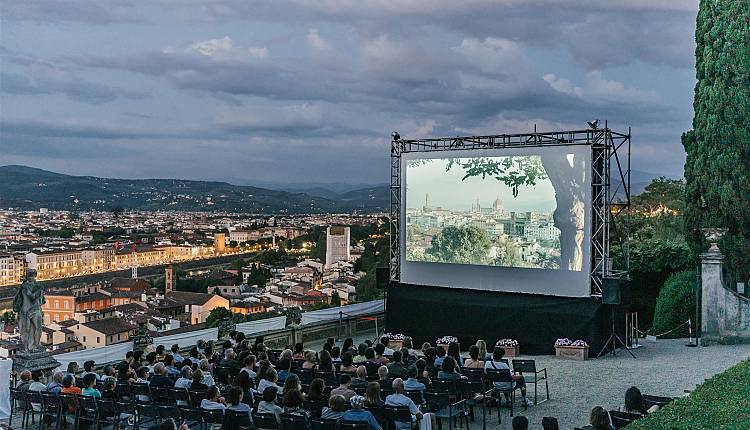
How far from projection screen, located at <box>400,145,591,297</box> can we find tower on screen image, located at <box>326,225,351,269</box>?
738cm

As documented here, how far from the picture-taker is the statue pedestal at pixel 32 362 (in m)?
10.2

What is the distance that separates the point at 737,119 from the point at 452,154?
677 cm

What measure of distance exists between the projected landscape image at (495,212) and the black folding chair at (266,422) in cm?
964

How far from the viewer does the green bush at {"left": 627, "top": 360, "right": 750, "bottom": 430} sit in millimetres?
4773

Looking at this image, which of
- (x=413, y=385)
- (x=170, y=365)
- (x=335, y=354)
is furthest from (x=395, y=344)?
(x=413, y=385)

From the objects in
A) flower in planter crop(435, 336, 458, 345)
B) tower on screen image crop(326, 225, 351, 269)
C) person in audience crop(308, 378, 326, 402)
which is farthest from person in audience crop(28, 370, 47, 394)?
tower on screen image crop(326, 225, 351, 269)

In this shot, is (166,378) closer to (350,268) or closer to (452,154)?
(452,154)

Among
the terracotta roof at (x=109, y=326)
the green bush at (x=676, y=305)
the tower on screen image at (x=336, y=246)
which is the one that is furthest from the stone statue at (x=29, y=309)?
the green bush at (x=676, y=305)

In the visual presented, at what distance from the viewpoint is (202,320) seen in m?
17.4

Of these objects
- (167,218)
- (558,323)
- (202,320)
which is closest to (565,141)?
(558,323)

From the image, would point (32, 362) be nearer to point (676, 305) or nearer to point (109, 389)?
point (109, 389)

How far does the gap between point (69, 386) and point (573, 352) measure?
10016 mm

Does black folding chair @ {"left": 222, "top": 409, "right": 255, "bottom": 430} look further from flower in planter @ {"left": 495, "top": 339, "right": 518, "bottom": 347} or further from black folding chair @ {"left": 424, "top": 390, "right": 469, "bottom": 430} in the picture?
flower in planter @ {"left": 495, "top": 339, "right": 518, "bottom": 347}

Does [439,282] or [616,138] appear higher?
[616,138]
